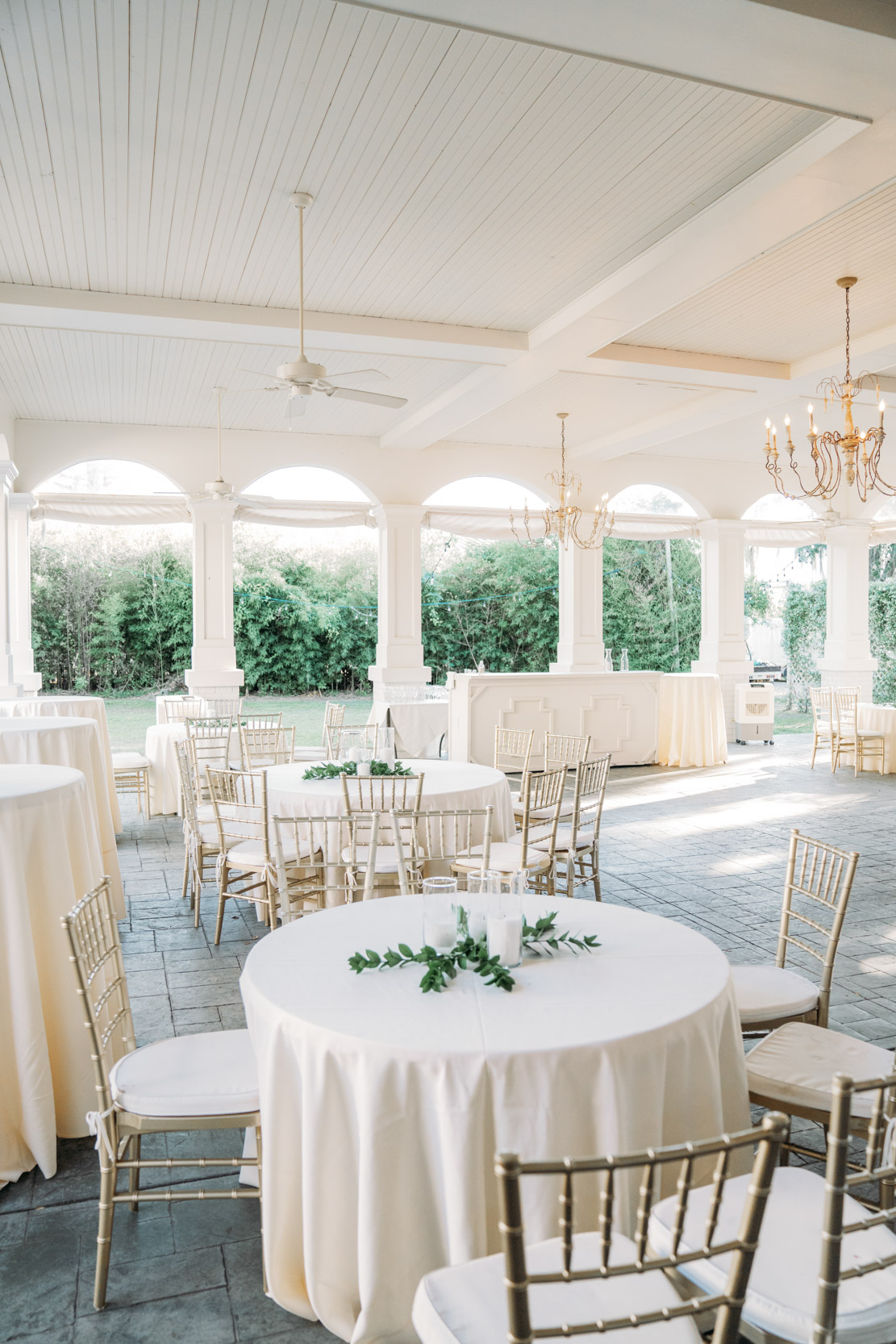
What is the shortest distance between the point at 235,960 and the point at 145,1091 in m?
2.28

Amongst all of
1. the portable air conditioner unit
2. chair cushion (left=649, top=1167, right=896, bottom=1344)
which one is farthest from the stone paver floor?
the portable air conditioner unit

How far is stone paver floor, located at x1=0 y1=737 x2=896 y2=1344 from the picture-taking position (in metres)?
2.14

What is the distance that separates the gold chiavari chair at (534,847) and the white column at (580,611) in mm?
6603

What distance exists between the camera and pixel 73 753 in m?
4.95

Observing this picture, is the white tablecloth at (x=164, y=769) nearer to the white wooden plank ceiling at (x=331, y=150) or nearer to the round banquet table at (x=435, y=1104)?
the white wooden plank ceiling at (x=331, y=150)

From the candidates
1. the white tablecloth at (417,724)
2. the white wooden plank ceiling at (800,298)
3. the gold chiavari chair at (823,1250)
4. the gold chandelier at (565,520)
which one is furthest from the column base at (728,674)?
the gold chiavari chair at (823,1250)

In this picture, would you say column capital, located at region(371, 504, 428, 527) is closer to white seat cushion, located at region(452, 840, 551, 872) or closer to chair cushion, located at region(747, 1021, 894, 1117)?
white seat cushion, located at region(452, 840, 551, 872)

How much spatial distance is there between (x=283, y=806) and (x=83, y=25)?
3247 mm

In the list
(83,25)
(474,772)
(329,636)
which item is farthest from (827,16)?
(329,636)

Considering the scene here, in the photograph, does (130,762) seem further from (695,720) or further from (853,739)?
(853,739)

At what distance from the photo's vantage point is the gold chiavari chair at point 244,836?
4.55 metres

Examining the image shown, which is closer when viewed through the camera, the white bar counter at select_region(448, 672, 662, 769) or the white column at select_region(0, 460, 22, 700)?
the white column at select_region(0, 460, 22, 700)

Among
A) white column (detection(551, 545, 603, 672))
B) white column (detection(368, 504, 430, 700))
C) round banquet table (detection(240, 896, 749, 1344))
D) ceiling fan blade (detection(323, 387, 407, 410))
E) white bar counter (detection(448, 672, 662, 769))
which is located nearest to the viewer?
round banquet table (detection(240, 896, 749, 1344))

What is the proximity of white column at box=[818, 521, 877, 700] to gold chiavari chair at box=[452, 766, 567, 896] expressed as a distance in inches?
348
